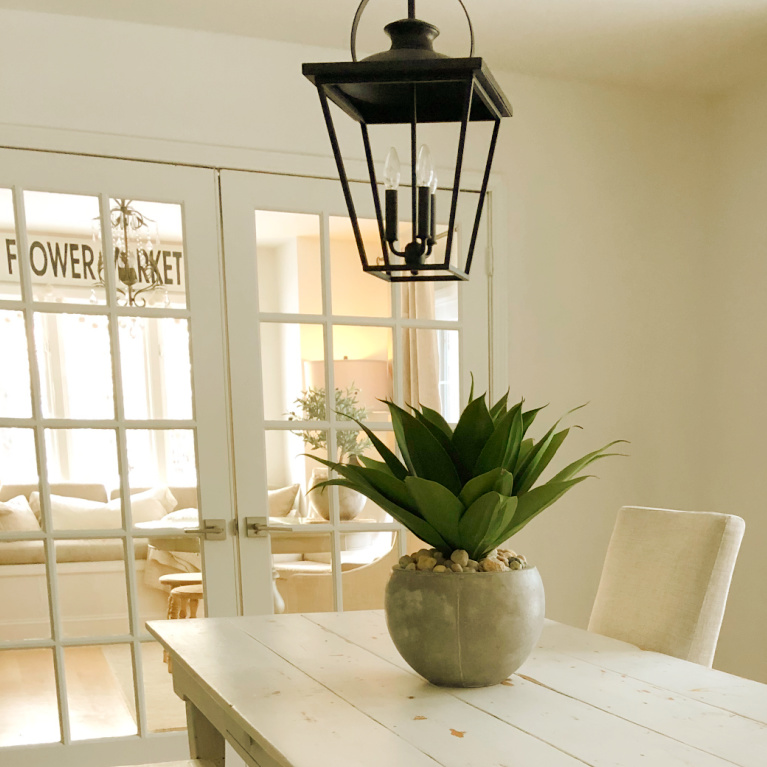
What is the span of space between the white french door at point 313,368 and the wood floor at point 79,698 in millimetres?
503

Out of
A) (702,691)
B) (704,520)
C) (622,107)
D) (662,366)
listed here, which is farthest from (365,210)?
(702,691)

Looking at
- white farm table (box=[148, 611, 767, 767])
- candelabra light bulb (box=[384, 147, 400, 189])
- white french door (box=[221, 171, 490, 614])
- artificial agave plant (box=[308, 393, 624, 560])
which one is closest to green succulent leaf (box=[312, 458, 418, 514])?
artificial agave plant (box=[308, 393, 624, 560])

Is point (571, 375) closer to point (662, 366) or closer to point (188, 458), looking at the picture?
point (662, 366)

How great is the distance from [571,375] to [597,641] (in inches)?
68.0

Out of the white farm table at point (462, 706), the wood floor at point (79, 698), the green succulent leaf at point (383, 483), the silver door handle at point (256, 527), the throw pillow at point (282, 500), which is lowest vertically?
the wood floor at point (79, 698)

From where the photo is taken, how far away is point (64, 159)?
258 centimetres

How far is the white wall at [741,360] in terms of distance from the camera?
3.14m

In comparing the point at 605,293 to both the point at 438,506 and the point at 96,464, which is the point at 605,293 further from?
the point at 438,506

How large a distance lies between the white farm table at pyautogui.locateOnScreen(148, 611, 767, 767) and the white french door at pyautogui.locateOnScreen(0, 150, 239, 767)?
1.09 meters

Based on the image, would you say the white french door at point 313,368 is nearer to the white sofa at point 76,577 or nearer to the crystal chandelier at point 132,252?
the crystal chandelier at point 132,252

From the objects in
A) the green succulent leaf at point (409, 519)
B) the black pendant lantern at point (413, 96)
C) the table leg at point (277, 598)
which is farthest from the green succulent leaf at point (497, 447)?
the table leg at point (277, 598)

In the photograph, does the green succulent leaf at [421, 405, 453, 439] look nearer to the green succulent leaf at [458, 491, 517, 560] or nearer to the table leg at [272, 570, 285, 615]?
the green succulent leaf at [458, 491, 517, 560]

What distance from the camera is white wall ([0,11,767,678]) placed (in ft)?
10.2

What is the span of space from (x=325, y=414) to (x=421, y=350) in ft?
1.46
